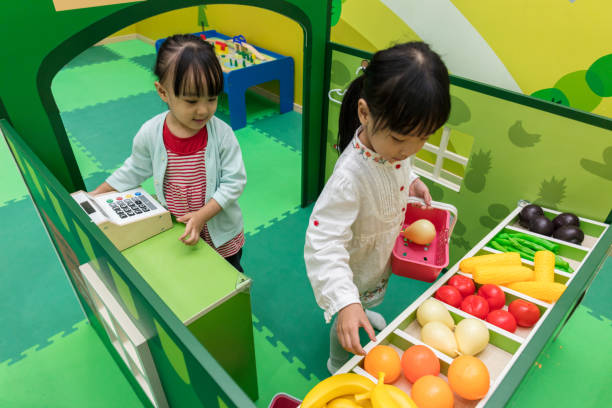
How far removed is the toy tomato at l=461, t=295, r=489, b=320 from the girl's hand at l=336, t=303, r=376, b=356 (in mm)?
423

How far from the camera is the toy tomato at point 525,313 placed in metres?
1.20

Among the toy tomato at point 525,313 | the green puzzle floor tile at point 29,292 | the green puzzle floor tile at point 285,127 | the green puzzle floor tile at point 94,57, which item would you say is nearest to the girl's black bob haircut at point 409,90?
the toy tomato at point 525,313

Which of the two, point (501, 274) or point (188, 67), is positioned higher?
point (188, 67)

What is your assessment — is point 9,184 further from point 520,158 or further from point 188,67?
point 520,158

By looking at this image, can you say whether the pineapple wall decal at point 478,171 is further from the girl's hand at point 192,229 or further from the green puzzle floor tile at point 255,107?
the green puzzle floor tile at point 255,107

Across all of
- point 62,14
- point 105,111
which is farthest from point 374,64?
point 105,111

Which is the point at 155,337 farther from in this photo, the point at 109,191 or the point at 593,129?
the point at 593,129

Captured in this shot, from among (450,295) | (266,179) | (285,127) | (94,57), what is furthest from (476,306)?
(94,57)

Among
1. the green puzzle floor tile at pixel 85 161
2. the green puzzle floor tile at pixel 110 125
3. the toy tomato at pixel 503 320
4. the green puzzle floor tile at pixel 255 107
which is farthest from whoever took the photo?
the green puzzle floor tile at pixel 255 107

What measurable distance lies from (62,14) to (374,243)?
51.8 inches

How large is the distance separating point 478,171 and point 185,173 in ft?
4.80

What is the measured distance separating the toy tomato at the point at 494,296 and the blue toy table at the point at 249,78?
316cm

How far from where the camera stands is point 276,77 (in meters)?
4.14

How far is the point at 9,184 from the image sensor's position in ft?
10.1
